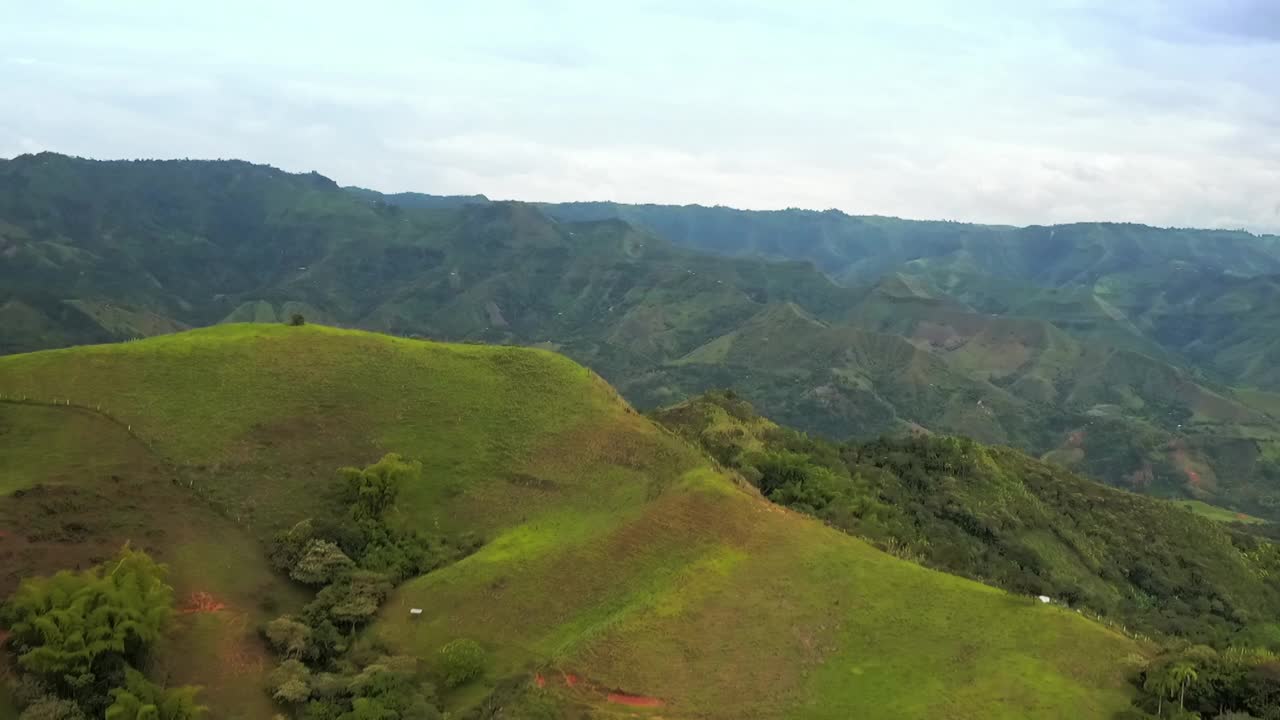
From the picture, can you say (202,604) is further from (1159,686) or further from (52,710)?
(1159,686)

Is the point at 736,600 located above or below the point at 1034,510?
above

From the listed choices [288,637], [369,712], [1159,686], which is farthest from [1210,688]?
[288,637]

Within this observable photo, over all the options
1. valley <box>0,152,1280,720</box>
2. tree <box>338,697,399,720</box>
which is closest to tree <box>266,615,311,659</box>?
valley <box>0,152,1280,720</box>

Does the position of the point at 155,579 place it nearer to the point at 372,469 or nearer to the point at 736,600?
the point at 372,469

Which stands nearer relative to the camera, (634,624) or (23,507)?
(634,624)

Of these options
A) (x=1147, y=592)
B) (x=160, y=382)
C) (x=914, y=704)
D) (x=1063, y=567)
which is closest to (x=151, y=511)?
(x=160, y=382)

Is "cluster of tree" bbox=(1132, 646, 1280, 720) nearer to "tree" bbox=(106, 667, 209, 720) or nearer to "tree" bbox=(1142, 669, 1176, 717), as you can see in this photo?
"tree" bbox=(1142, 669, 1176, 717)

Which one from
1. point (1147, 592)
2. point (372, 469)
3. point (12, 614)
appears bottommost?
point (1147, 592)
